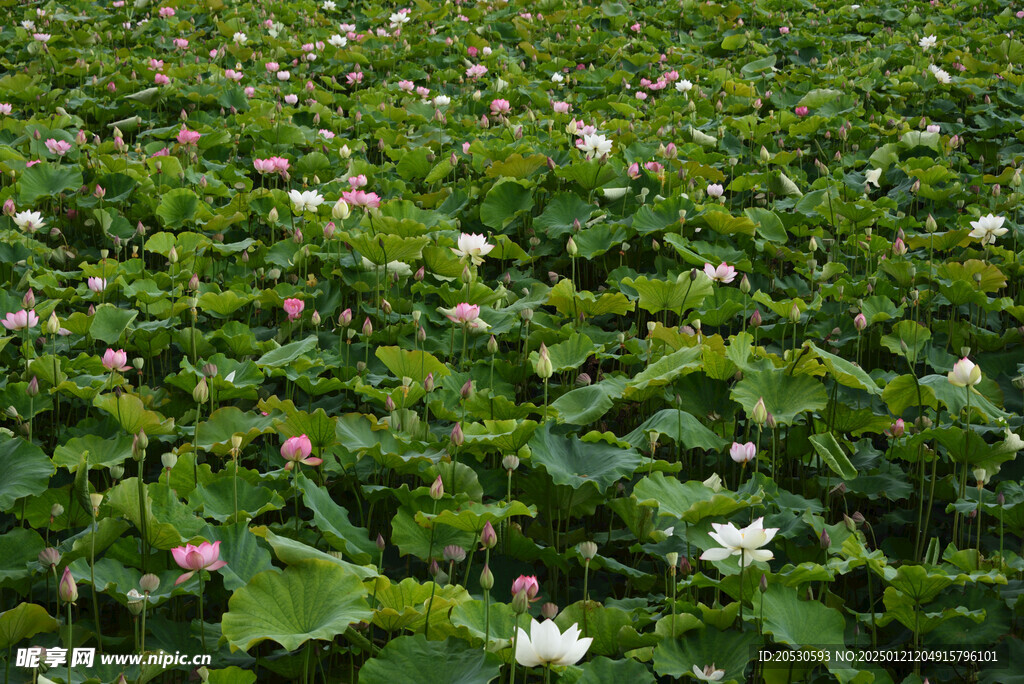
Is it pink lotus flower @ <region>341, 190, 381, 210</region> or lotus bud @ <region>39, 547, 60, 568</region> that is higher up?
lotus bud @ <region>39, 547, 60, 568</region>

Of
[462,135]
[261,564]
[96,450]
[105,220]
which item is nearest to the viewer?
[261,564]

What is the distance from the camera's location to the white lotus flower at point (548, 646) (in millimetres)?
1322

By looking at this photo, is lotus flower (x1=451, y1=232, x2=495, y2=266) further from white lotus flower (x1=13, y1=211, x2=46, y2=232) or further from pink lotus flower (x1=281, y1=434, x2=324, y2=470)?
white lotus flower (x1=13, y1=211, x2=46, y2=232)

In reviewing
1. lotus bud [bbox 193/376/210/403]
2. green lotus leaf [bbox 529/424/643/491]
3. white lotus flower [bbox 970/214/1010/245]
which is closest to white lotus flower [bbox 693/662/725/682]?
green lotus leaf [bbox 529/424/643/491]

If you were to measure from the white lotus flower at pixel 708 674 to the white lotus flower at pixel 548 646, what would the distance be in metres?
0.27

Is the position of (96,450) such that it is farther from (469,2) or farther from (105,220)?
(469,2)

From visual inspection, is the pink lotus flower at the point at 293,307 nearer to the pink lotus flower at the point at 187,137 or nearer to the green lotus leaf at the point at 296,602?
the green lotus leaf at the point at 296,602

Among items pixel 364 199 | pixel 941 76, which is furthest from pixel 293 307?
pixel 941 76

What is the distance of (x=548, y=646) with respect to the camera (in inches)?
52.1

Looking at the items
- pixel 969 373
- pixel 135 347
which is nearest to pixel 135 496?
pixel 135 347

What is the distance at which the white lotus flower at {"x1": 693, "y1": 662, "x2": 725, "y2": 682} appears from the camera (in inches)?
58.1

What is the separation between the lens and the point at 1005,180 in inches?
149

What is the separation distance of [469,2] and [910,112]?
4.20m

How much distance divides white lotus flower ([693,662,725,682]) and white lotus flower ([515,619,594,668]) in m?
0.27
